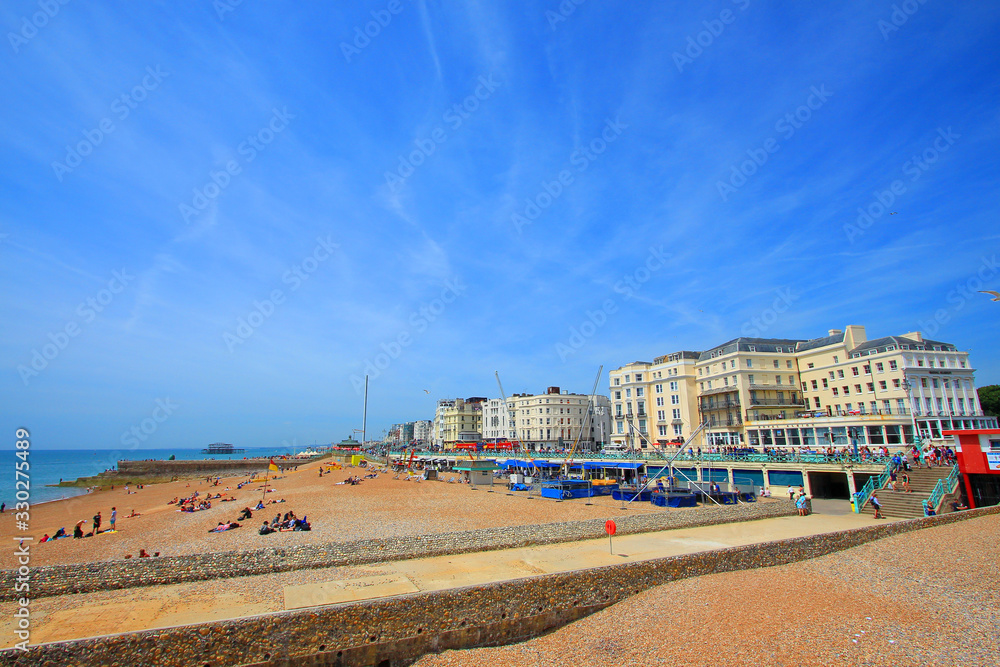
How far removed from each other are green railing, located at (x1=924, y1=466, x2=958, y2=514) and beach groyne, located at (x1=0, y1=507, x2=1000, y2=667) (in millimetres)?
17561

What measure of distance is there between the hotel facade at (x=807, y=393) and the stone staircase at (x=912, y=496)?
13398 millimetres

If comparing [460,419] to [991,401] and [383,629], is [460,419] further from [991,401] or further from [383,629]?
[383,629]

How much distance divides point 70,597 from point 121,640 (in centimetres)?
448

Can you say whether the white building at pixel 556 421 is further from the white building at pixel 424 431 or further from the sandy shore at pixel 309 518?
the white building at pixel 424 431

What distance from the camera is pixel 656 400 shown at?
62.0 m

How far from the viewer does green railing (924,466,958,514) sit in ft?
73.2

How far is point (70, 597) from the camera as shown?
11.3 metres

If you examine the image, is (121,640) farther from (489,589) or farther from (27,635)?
(489,589)

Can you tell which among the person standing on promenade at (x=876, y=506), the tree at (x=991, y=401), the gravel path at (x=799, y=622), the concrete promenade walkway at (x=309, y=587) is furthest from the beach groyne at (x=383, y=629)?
the tree at (x=991, y=401)

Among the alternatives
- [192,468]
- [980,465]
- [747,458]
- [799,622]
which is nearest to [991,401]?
[747,458]

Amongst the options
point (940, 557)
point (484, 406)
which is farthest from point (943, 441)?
point (484, 406)

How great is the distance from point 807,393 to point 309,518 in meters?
49.9

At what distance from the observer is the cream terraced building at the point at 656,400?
57.9 m

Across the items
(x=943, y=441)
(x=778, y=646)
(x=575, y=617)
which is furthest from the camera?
(x=943, y=441)
